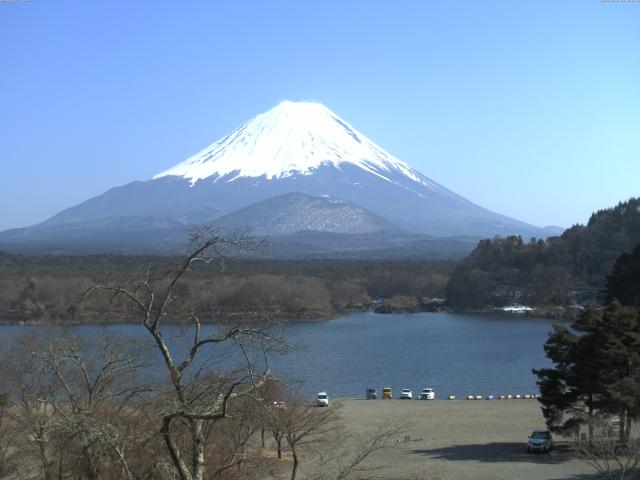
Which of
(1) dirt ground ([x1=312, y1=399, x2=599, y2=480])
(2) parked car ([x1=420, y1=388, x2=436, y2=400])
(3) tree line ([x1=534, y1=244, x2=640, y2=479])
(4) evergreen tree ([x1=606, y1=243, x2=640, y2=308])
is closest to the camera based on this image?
(1) dirt ground ([x1=312, y1=399, x2=599, y2=480])

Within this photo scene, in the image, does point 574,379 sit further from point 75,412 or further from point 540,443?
point 75,412

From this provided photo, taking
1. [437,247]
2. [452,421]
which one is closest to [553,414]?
[452,421]

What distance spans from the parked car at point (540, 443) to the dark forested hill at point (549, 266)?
31.0 meters

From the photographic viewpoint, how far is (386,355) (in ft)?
85.4

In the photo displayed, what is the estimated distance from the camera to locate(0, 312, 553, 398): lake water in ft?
67.5

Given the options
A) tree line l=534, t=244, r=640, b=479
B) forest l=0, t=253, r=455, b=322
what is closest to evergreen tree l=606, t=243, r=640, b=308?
forest l=0, t=253, r=455, b=322

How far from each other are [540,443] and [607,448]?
3.20 m

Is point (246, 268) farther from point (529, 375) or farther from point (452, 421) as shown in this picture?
point (452, 421)

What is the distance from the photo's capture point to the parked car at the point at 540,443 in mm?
11500

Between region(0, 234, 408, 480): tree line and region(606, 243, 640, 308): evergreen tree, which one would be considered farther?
region(606, 243, 640, 308): evergreen tree

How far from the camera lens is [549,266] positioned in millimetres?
44781

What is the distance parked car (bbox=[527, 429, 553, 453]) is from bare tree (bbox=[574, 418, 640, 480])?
0.89 metres

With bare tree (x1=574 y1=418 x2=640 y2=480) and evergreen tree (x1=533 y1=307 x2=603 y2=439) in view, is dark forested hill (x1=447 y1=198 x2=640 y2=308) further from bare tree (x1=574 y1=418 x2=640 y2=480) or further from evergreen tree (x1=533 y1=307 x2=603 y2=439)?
bare tree (x1=574 y1=418 x2=640 y2=480)

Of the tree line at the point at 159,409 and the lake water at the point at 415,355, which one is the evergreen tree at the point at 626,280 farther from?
the tree line at the point at 159,409
